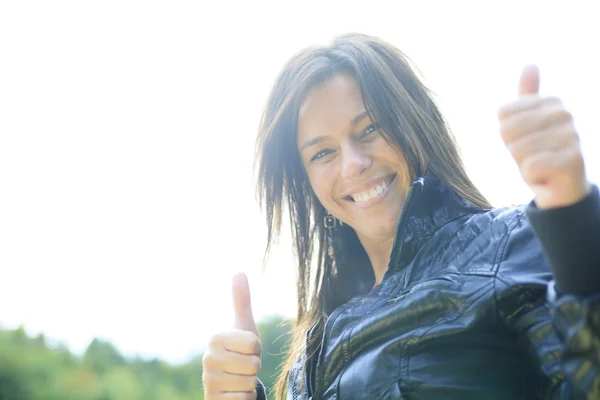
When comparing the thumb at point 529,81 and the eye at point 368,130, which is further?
the eye at point 368,130

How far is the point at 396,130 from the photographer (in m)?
2.14

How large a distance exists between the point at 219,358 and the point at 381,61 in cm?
112

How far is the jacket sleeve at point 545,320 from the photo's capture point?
1.05 metres

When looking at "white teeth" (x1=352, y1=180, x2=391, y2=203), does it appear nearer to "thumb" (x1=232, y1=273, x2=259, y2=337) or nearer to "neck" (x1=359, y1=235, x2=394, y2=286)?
"neck" (x1=359, y1=235, x2=394, y2=286)

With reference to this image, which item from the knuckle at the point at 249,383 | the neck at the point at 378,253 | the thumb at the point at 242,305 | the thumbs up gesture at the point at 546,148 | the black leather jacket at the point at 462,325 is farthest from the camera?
the neck at the point at 378,253

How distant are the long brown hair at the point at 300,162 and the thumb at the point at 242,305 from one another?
0.29 metres

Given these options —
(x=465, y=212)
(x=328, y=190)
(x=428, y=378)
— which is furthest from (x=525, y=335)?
(x=328, y=190)

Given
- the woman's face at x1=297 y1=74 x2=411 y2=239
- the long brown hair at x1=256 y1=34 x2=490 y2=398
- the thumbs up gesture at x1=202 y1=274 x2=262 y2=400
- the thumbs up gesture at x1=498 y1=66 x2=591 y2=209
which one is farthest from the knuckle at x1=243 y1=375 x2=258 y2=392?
the thumbs up gesture at x1=498 y1=66 x2=591 y2=209

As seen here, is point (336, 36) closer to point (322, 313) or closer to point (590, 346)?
point (322, 313)

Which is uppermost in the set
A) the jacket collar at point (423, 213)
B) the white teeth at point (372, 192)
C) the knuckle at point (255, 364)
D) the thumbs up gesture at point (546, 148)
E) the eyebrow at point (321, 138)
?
the eyebrow at point (321, 138)

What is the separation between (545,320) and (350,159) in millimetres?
987

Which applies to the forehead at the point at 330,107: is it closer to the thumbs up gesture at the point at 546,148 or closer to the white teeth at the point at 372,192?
the white teeth at the point at 372,192

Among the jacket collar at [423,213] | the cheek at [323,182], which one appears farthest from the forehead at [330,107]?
the jacket collar at [423,213]

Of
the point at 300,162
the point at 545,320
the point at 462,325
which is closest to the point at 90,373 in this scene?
the point at 300,162
